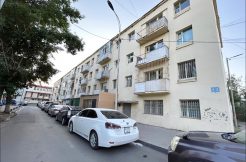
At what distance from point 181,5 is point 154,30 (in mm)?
2966

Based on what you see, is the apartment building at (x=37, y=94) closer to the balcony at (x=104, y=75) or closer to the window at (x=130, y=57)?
the balcony at (x=104, y=75)

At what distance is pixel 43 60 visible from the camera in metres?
16.8

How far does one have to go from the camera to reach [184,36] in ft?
37.0

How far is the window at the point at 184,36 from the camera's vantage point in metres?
10.9

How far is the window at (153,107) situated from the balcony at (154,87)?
106 centimetres

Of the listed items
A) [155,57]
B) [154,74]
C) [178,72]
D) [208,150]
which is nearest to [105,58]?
[154,74]

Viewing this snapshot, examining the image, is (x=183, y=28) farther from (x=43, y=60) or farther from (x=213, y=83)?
(x=43, y=60)

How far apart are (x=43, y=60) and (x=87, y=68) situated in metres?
10.8

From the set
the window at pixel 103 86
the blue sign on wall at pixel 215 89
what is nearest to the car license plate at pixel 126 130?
the blue sign on wall at pixel 215 89

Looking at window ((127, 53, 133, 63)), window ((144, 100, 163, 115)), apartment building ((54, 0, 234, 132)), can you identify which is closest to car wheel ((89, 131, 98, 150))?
apartment building ((54, 0, 234, 132))

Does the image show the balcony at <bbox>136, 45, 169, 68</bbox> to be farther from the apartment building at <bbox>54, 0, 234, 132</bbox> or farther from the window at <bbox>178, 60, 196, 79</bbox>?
the window at <bbox>178, 60, 196, 79</bbox>

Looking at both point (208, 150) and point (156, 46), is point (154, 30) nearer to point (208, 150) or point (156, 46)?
point (156, 46)

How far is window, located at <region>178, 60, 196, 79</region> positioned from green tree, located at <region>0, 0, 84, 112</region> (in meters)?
8.24

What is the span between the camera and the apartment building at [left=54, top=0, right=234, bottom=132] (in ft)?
28.8
